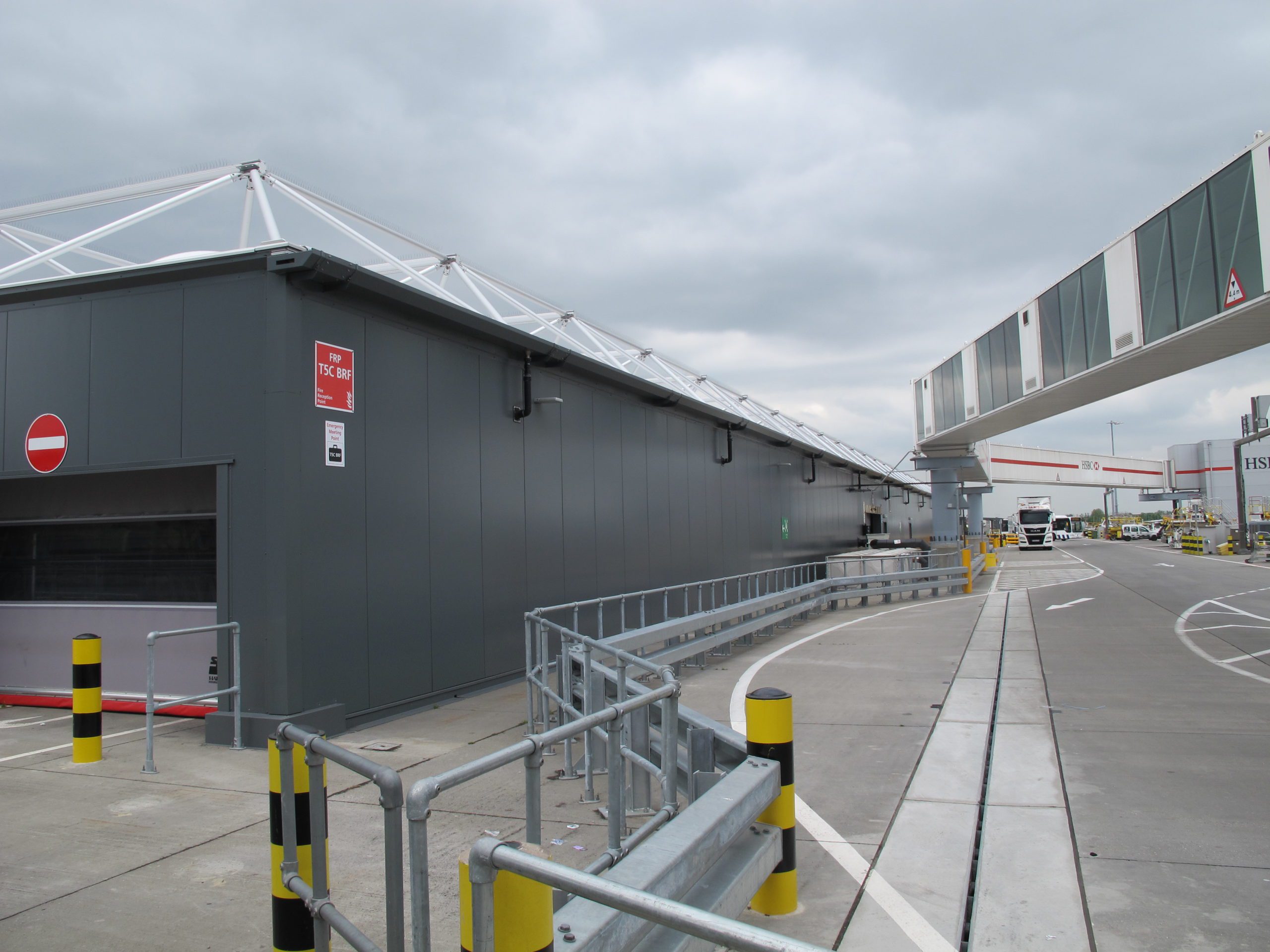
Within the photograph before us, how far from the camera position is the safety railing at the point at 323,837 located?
8.50 feet

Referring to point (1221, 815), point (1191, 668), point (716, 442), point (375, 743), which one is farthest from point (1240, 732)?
point (716, 442)

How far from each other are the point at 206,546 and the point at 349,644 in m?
2.30

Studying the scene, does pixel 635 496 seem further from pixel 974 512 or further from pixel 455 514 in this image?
pixel 974 512

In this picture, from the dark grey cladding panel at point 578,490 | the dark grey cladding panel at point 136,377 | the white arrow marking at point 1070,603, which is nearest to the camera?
the dark grey cladding panel at point 136,377

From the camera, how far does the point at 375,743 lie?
313 inches

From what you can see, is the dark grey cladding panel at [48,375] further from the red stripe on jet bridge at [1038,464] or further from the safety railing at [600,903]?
the red stripe on jet bridge at [1038,464]

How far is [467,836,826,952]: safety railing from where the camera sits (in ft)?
5.61

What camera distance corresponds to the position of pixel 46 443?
31.1 ft

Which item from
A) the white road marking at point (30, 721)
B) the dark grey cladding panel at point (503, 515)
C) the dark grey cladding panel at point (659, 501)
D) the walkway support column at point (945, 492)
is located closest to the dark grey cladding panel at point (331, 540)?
the dark grey cladding panel at point (503, 515)

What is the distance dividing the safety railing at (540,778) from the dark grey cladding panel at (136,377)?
5.84 m

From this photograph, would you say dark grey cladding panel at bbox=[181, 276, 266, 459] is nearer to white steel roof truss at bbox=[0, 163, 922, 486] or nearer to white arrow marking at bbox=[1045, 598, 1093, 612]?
white steel roof truss at bbox=[0, 163, 922, 486]

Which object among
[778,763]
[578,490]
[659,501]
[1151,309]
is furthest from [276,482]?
[1151,309]

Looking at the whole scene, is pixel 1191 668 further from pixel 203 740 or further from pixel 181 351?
pixel 181 351

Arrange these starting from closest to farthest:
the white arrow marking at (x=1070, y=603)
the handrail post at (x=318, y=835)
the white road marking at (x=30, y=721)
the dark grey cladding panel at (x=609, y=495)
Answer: the handrail post at (x=318, y=835) → the white road marking at (x=30, y=721) → the dark grey cladding panel at (x=609, y=495) → the white arrow marking at (x=1070, y=603)
